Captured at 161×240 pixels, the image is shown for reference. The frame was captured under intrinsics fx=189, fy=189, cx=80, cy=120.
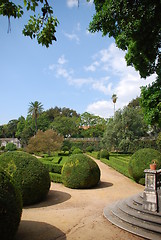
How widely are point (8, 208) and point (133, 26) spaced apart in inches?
304

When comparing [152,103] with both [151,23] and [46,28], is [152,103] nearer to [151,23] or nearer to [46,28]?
[151,23]

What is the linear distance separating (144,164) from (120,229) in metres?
6.82

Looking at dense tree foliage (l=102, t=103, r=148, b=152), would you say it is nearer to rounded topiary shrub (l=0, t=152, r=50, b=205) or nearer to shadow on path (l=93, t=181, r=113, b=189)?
shadow on path (l=93, t=181, r=113, b=189)

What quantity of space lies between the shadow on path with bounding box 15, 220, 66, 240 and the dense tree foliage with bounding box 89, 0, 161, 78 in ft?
24.6

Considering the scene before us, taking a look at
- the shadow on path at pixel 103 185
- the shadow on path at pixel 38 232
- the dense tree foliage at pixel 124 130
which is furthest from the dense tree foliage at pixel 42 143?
the shadow on path at pixel 38 232

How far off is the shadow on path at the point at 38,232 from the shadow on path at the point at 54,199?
2238mm

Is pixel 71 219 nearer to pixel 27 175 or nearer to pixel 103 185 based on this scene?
pixel 27 175

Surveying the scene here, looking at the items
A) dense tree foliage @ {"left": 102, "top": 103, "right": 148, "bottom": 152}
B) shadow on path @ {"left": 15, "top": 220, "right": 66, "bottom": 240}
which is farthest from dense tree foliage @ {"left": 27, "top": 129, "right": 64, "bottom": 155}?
shadow on path @ {"left": 15, "top": 220, "right": 66, "bottom": 240}

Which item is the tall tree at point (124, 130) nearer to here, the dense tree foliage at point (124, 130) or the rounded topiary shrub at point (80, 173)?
the dense tree foliage at point (124, 130)

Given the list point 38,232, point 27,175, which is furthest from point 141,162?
point 38,232

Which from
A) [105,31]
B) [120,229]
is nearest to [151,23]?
[105,31]

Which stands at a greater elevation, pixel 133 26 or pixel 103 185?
pixel 133 26

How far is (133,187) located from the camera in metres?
11.5

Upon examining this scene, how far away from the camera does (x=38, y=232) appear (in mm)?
5090
